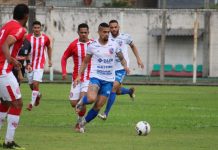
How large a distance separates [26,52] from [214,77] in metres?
18.5

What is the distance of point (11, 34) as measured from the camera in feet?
41.4

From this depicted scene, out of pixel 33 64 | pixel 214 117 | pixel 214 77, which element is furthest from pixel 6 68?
pixel 214 77

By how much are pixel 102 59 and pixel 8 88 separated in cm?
376

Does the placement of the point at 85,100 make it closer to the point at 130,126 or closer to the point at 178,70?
the point at 130,126

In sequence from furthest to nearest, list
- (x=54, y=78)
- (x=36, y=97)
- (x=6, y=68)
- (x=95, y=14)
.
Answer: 1. (x=95, y=14)
2. (x=54, y=78)
3. (x=36, y=97)
4. (x=6, y=68)

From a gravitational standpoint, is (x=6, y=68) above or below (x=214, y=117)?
above

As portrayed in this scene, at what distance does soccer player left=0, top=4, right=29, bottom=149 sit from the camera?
41.3ft

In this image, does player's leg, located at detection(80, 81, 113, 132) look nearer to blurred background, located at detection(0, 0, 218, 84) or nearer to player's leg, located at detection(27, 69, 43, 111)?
player's leg, located at detection(27, 69, 43, 111)

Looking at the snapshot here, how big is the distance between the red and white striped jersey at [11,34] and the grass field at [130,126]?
4.22ft

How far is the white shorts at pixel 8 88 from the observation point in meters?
12.7

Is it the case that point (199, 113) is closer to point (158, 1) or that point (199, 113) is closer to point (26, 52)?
point (26, 52)

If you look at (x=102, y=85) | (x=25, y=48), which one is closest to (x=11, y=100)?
(x=102, y=85)

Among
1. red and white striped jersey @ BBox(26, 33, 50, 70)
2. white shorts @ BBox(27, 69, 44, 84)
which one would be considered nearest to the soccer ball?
white shorts @ BBox(27, 69, 44, 84)

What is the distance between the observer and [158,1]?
1987 inches
